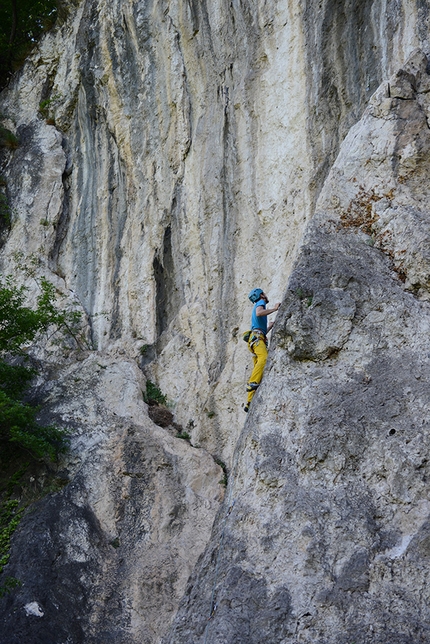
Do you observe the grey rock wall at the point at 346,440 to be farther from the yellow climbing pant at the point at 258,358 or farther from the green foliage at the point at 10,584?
the green foliage at the point at 10,584

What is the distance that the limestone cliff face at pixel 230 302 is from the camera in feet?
25.6

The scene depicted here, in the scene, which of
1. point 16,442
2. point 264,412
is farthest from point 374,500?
point 16,442

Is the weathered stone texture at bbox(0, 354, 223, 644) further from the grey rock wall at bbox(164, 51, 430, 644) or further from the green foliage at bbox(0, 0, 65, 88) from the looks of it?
the green foliage at bbox(0, 0, 65, 88)

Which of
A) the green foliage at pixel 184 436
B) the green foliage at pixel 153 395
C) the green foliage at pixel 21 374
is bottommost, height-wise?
the green foliage at pixel 184 436

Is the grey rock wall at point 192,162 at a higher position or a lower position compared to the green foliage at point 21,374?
higher

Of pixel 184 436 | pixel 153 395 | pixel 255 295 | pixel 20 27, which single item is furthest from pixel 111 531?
pixel 20 27

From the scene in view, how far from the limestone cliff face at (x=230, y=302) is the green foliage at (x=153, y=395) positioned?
200 millimetres

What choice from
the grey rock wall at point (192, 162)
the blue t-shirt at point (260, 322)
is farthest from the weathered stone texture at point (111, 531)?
the blue t-shirt at point (260, 322)

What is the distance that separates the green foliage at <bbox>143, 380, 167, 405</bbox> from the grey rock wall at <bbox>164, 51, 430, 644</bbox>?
482 cm

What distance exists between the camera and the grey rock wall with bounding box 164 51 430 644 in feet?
23.9

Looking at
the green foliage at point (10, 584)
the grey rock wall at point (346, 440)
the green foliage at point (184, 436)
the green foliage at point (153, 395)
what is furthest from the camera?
the green foliage at point (153, 395)

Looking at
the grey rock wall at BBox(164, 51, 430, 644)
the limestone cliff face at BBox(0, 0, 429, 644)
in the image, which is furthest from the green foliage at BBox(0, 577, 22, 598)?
the grey rock wall at BBox(164, 51, 430, 644)

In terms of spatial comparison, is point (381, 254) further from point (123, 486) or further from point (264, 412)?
point (123, 486)

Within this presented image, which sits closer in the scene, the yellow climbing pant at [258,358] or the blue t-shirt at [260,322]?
the yellow climbing pant at [258,358]
